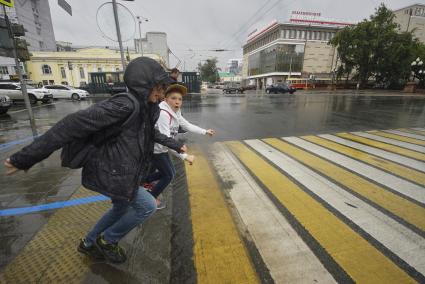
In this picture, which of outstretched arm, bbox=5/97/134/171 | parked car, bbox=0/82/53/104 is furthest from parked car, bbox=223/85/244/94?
outstretched arm, bbox=5/97/134/171

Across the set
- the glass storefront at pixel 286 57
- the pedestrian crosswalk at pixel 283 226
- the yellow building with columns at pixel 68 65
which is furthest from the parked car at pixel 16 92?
the glass storefront at pixel 286 57

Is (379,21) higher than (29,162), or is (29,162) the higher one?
(379,21)

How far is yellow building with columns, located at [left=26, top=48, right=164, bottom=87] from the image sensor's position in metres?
47.4

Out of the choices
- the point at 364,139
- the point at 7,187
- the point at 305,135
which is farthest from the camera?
the point at 305,135

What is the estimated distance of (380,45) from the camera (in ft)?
123

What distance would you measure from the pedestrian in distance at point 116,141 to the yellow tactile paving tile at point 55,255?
2.27 ft

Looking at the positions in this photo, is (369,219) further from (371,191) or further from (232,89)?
(232,89)

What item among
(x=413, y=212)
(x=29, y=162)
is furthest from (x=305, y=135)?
(x=29, y=162)

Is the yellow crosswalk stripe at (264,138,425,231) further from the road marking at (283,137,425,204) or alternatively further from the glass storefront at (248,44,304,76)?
the glass storefront at (248,44,304,76)

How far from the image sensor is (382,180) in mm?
3834

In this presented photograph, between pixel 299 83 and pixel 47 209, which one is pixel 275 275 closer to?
pixel 47 209

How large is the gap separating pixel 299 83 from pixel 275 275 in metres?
58.0

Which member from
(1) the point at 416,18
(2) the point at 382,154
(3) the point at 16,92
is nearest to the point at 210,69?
(1) the point at 416,18

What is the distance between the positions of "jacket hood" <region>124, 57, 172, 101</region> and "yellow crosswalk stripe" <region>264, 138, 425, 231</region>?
3.26 m
